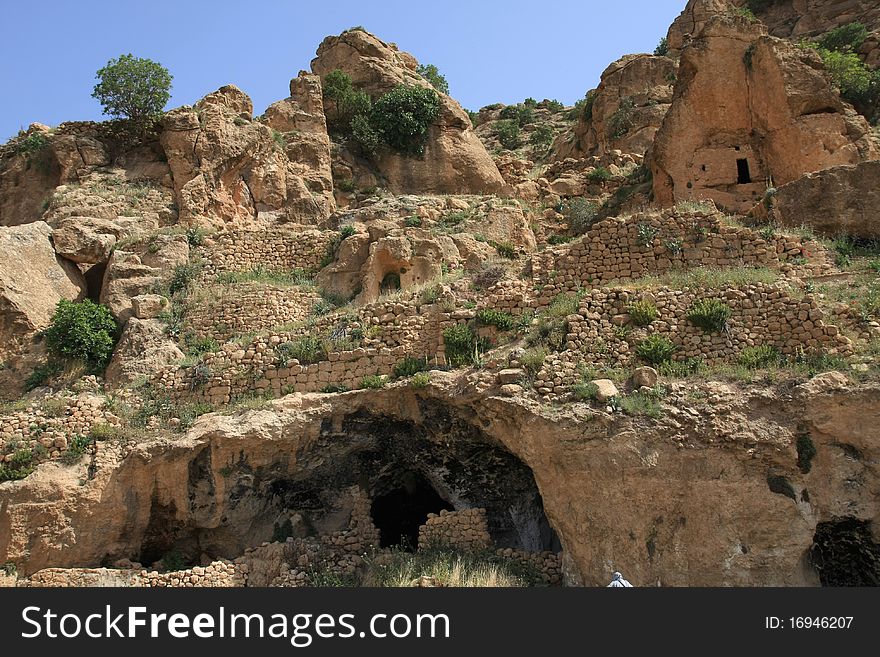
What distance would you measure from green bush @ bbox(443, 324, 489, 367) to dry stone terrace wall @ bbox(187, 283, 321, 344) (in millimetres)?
4518

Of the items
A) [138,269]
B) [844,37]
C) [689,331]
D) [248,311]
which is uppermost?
[844,37]

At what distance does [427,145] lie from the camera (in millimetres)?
25250

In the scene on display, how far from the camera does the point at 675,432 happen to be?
35.6ft

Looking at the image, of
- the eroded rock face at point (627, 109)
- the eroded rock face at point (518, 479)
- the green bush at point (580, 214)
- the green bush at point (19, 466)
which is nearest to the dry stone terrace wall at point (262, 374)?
the eroded rock face at point (518, 479)

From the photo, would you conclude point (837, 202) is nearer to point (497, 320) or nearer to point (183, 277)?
point (497, 320)

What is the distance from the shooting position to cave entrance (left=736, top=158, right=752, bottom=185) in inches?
731

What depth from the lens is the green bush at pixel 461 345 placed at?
13414 millimetres

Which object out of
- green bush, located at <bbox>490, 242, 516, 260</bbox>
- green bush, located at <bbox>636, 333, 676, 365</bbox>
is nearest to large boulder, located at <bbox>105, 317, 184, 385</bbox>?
green bush, located at <bbox>490, 242, 516, 260</bbox>

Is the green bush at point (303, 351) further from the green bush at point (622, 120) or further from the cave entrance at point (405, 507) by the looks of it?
the green bush at point (622, 120)

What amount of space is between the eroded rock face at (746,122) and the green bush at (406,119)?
8.38m

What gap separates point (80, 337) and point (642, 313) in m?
10.6

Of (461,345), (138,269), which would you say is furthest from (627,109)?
(138,269)
